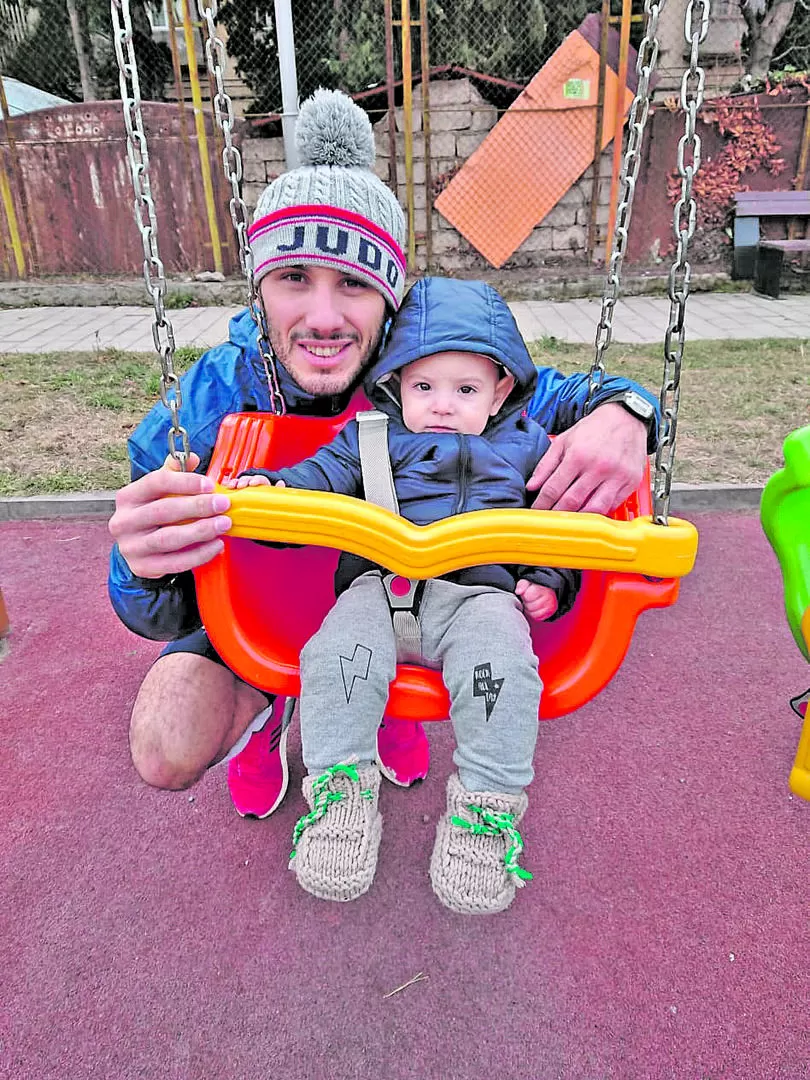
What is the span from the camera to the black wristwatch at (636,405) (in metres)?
1.45

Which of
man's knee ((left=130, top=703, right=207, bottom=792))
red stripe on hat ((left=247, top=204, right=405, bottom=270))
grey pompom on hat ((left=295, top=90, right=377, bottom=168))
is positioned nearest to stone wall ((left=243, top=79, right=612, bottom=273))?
grey pompom on hat ((left=295, top=90, right=377, bottom=168))

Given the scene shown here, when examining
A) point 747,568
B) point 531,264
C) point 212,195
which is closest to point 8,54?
point 212,195

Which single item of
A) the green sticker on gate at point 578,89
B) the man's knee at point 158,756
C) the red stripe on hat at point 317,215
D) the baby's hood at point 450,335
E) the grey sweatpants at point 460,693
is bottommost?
the man's knee at point 158,756

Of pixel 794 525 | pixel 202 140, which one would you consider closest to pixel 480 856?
pixel 794 525

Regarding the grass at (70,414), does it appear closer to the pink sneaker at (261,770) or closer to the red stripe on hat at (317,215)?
the pink sneaker at (261,770)

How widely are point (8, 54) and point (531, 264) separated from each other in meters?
5.47

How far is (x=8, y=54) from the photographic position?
8148 mm

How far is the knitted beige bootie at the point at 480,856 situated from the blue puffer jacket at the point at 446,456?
1.24 ft

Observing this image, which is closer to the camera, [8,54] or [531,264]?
[531,264]

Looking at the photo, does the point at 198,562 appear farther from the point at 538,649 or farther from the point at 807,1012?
the point at 807,1012

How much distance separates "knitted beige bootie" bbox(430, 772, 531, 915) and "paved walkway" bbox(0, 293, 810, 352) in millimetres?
4662

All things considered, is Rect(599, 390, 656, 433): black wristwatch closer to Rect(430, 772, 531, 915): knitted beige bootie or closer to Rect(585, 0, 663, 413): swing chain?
Rect(585, 0, 663, 413): swing chain

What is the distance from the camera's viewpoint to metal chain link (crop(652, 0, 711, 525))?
3.49 feet

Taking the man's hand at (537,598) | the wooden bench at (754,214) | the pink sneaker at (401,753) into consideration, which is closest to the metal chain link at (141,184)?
the man's hand at (537,598)
